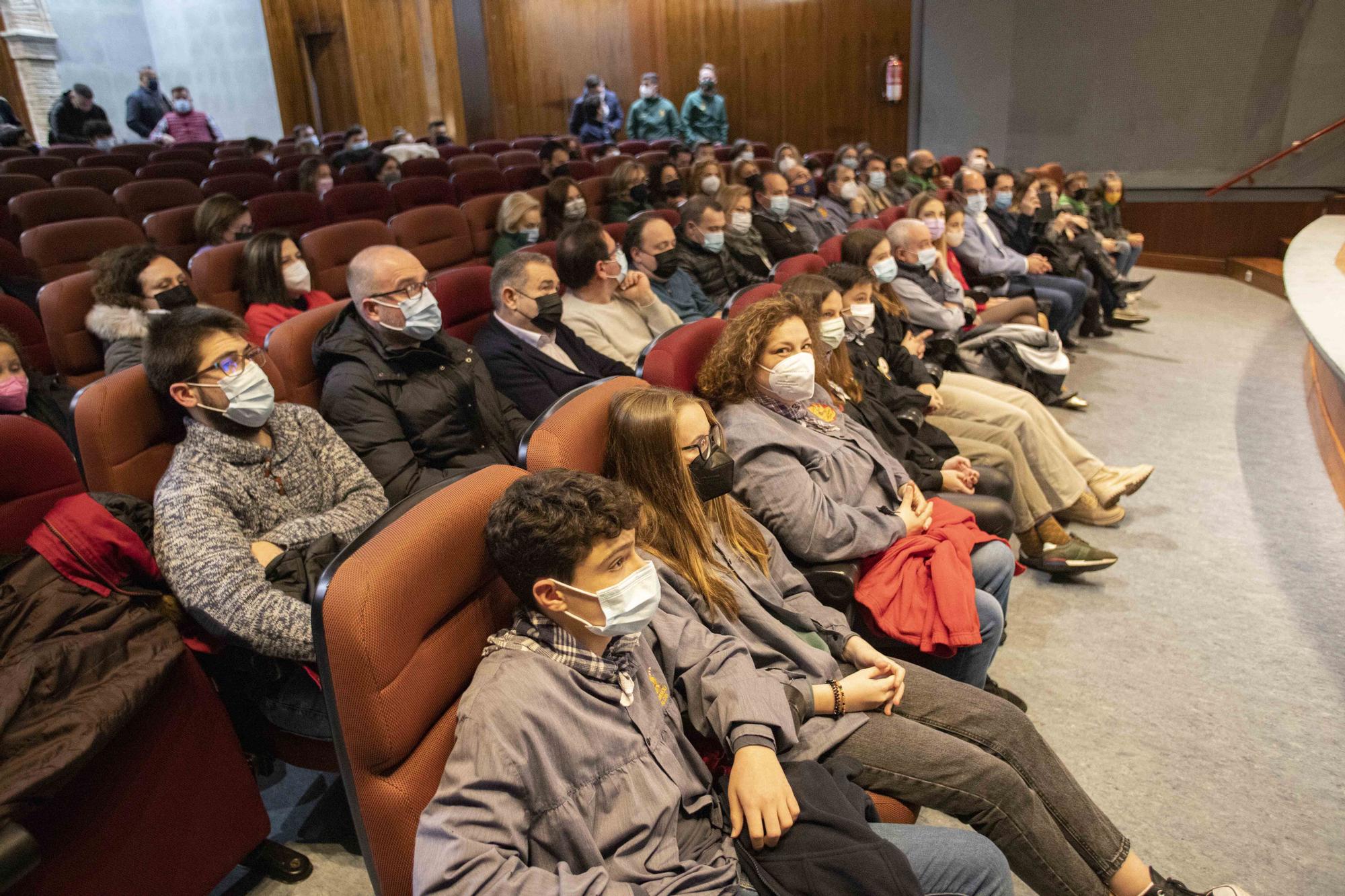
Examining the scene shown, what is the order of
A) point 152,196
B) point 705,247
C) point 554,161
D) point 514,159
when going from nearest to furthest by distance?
point 705,247 < point 152,196 < point 554,161 < point 514,159

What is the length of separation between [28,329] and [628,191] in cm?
342

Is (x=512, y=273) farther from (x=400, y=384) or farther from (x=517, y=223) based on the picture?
(x=517, y=223)

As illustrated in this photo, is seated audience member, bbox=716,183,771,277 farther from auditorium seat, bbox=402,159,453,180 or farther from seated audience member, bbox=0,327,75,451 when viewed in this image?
auditorium seat, bbox=402,159,453,180

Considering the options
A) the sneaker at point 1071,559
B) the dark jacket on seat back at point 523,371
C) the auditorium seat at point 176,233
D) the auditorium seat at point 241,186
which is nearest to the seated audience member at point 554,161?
the auditorium seat at point 241,186

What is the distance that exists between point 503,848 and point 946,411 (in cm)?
244

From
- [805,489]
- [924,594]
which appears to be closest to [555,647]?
[805,489]

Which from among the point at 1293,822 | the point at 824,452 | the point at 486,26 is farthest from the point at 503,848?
the point at 486,26

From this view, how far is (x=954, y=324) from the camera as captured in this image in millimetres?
3762

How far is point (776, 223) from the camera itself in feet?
15.5

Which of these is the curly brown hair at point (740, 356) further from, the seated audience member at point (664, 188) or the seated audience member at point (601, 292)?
the seated audience member at point (664, 188)

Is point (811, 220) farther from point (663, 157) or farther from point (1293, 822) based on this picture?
point (1293, 822)

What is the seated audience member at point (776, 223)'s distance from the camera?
4.65m

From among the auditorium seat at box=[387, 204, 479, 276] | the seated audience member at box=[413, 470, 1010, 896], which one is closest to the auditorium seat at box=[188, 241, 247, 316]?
the auditorium seat at box=[387, 204, 479, 276]

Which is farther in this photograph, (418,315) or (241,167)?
(241,167)
